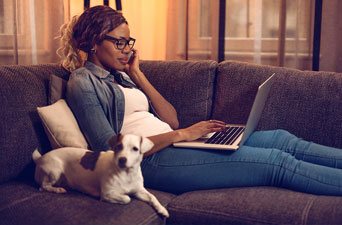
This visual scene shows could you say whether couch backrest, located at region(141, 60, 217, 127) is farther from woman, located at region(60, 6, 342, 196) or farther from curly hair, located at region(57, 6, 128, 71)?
curly hair, located at region(57, 6, 128, 71)

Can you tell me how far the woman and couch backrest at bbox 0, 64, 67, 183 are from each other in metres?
0.19

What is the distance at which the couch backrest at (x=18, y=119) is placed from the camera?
5.92 ft

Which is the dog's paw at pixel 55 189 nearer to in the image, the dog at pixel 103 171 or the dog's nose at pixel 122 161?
the dog at pixel 103 171

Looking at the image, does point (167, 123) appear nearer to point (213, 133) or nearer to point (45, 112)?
point (213, 133)

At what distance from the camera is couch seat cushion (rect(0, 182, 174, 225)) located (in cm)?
145

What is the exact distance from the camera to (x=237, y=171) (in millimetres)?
1699

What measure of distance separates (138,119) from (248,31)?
110 centimetres

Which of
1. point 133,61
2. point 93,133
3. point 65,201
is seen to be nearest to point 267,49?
point 133,61

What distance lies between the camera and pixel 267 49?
2717 mm

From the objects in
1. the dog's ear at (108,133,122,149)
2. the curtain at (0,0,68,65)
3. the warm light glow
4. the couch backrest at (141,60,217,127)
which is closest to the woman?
the dog's ear at (108,133,122,149)

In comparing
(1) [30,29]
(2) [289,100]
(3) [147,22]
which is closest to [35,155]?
(2) [289,100]

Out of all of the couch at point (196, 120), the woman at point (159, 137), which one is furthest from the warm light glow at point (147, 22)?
the woman at point (159, 137)

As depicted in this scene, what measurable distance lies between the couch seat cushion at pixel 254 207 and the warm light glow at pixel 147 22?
1.39 meters

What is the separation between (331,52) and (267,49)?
13.2 inches
